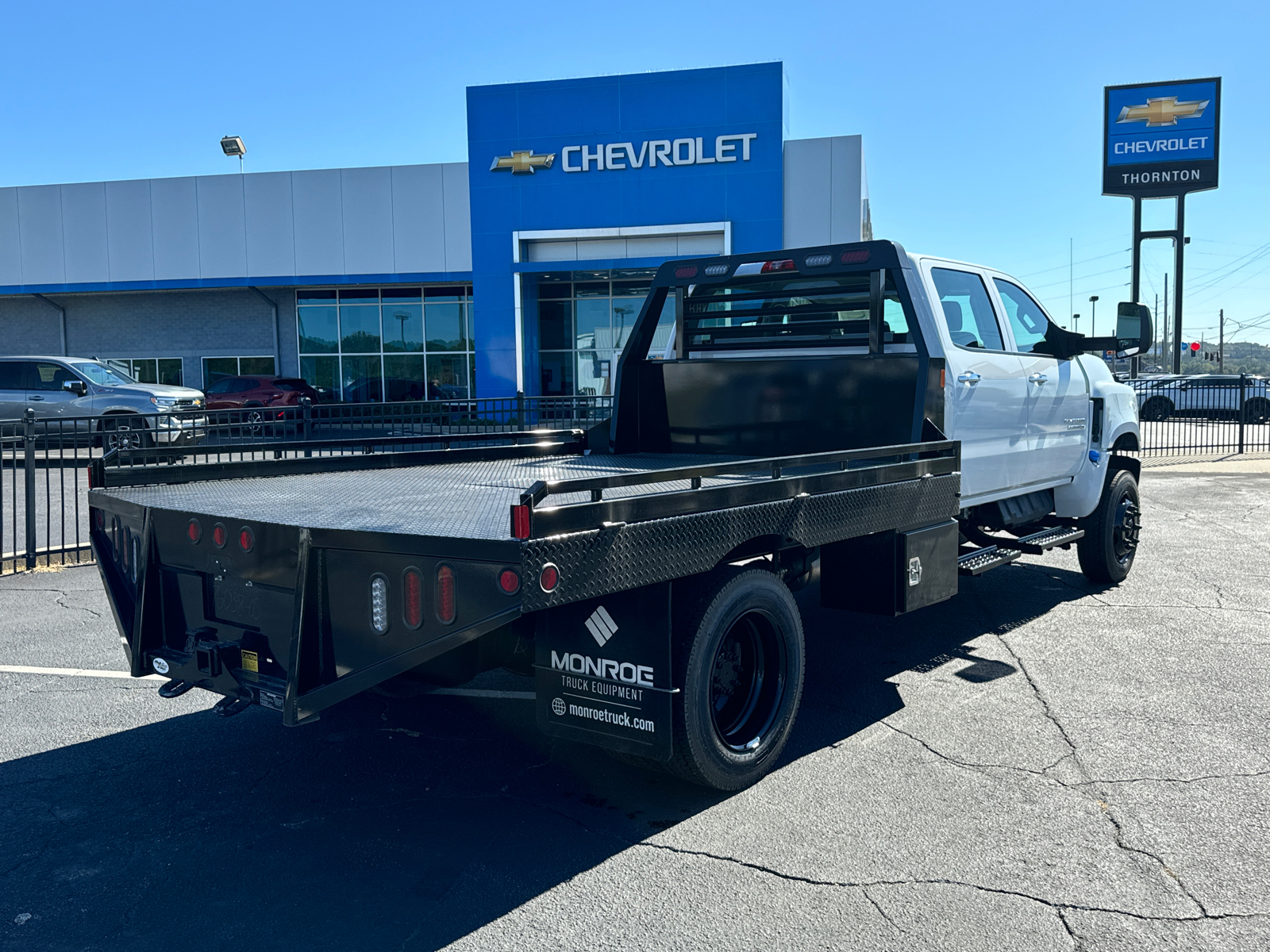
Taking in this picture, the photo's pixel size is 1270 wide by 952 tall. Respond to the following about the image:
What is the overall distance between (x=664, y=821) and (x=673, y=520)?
1.19 metres

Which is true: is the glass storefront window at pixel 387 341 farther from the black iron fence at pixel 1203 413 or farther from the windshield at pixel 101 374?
the black iron fence at pixel 1203 413

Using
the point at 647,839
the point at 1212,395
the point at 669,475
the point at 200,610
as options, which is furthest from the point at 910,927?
the point at 1212,395

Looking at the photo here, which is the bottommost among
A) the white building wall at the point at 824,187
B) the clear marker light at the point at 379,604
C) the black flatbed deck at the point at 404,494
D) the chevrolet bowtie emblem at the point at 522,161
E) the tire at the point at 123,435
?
the clear marker light at the point at 379,604

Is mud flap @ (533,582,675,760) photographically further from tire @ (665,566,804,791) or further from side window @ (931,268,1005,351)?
side window @ (931,268,1005,351)

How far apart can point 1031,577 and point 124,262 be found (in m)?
30.2

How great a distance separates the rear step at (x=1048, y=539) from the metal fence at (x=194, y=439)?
326 cm

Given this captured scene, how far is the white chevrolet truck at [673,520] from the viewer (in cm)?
337

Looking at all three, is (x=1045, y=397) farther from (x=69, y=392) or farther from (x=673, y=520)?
(x=69, y=392)

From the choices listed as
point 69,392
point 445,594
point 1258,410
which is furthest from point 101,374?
point 1258,410

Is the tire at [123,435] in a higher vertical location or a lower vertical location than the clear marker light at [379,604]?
higher

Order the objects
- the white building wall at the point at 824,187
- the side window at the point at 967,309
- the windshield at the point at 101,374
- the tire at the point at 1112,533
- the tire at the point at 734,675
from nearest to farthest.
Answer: the tire at the point at 734,675, the side window at the point at 967,309, the tire at the point at 1112,533, the windshield at the point at 101,374, the white building wall at the point at 824,187

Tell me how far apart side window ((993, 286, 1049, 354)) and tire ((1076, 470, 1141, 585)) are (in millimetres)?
1455

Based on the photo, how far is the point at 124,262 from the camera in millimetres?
31047

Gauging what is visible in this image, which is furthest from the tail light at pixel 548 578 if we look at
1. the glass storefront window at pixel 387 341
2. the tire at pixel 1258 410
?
the tire at pixel 1258 410
